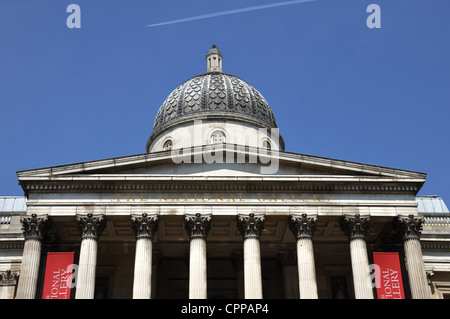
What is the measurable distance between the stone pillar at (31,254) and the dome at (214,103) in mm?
14307

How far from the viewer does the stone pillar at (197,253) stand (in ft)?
102

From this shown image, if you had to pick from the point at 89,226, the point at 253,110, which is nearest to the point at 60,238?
the point at 89,226

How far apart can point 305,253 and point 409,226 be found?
5637 millimetres

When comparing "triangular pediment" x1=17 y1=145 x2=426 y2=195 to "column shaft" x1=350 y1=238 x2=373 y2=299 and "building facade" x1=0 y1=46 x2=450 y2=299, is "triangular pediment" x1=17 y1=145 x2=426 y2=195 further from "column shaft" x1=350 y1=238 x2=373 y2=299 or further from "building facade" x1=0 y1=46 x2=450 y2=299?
A: "column shaft" x1=350 y1=238 x2=373 y2=299

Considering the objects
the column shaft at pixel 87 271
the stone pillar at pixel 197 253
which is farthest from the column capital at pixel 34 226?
the stone pillar at pixel 197 253

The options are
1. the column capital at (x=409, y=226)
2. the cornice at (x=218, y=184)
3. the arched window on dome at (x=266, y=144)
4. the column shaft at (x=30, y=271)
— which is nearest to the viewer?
the column shaft at (x=30, y=271)

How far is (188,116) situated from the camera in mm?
43250

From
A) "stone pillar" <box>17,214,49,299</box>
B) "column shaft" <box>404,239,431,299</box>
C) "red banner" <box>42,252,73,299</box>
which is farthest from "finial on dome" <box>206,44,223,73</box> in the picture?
"column shaft" <box>404,239,431,299</box>

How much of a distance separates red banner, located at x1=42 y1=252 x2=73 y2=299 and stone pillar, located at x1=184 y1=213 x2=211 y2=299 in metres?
5.96

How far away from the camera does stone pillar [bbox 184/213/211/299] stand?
31.1 meters

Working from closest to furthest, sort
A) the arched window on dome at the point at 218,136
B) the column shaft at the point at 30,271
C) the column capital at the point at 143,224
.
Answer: the column shaft at the point at 30,271
the column capital at the point at 143,224
the arched window on dome at the point at 218,136

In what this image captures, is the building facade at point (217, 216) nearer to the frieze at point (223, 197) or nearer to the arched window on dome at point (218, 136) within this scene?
the frieze at point (223, 197)
